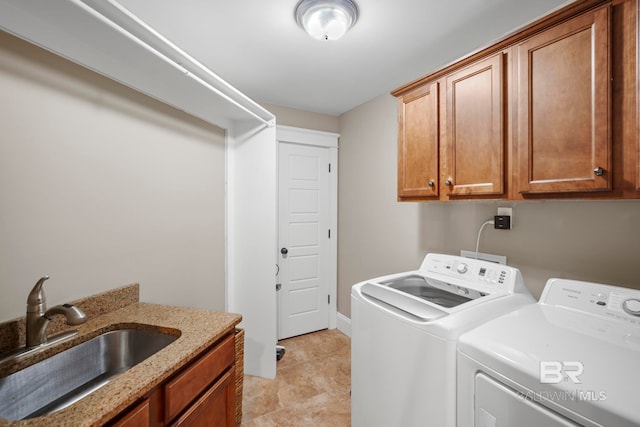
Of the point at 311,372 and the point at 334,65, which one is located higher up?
the point at 334,65

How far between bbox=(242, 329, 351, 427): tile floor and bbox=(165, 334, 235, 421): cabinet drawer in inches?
33.5

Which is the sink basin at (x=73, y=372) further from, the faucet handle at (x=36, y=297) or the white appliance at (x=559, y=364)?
the white appliance at (x=559, y=364)

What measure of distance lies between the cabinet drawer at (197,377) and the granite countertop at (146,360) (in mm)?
51

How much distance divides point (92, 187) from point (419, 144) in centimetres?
190

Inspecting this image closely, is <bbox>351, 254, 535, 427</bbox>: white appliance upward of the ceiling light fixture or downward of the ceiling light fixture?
downward

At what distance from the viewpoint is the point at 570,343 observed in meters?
0.93

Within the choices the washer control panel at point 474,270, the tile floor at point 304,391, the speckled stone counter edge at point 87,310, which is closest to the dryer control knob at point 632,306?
the washer control panel at point 474,270

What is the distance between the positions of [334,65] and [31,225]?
6.67ft

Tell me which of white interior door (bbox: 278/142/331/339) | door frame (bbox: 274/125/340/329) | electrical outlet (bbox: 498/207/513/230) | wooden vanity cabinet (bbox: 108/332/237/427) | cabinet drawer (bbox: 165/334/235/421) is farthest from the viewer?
door frame (bbox: 274/125/340/329)

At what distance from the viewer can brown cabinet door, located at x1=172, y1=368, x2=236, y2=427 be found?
1099mm

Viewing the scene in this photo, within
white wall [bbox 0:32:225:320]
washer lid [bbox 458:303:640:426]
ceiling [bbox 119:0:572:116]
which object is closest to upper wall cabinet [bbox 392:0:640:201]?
ceiling [bbox 119:0:572:116]

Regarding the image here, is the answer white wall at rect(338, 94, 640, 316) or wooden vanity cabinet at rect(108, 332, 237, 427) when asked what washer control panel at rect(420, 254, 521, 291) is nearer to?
white wall at rect(338, 94, 640, 316)

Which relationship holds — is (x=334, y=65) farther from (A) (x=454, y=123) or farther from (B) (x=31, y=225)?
(B) (x=31, y=225)

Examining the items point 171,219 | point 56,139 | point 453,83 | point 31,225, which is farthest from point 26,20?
point 453,83
